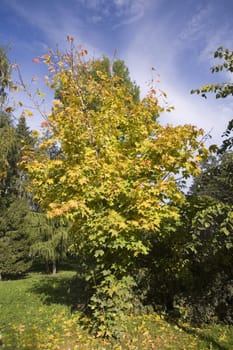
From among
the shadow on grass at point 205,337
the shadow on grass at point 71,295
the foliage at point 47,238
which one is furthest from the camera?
the foliage at point 47,238

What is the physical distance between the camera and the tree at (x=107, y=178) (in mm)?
4188

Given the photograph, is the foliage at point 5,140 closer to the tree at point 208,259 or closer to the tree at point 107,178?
the tree at point 107,178

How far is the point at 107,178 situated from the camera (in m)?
4.27

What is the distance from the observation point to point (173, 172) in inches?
183

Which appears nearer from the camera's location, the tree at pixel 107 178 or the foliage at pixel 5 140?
the tree at pixel 107 178

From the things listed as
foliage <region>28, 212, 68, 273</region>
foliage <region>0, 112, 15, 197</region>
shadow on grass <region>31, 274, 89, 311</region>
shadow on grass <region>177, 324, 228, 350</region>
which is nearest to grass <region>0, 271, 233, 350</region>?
shadow on grass <region>177, 324, 228, 350</region>

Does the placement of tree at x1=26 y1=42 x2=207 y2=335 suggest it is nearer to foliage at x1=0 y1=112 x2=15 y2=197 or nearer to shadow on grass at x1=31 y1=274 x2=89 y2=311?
shadow on grass at x1=31 y1=274 x2=89 y2=311

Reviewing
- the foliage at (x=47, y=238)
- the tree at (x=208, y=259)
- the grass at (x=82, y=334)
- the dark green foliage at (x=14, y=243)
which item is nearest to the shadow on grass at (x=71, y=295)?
the grass at (x=82, y=334)

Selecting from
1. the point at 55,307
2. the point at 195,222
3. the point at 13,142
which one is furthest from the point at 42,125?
the point at 13,142

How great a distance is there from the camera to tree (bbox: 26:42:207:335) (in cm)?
419

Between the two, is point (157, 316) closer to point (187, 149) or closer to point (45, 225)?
point (187, 149)

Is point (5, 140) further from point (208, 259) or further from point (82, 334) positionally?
point (208, 259)

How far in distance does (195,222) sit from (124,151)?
5.70 ft

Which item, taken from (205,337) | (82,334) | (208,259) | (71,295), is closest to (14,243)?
(71,295)
